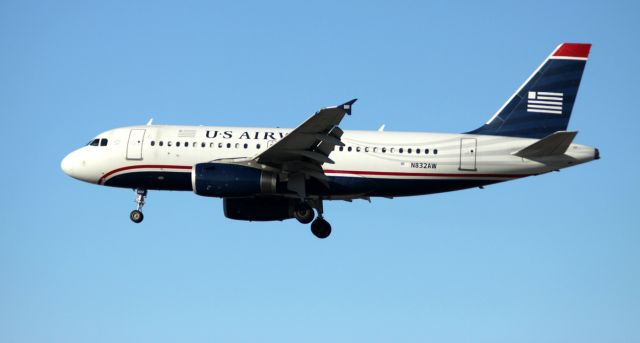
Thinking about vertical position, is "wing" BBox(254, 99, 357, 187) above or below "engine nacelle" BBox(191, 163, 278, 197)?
above

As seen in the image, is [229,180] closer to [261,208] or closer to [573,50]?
[261,208]

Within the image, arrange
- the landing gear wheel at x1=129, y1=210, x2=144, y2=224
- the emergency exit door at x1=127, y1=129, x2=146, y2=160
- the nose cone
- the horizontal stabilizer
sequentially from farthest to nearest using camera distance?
1. the nose cone
2. the landing gear wheel at x1=129, y1=210, x2=144, y2=224
3. the emergency exit door at x1=127, y1=129, x2=146, y2=160
4. the horizontal stabilizer

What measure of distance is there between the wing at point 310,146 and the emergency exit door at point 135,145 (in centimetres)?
619

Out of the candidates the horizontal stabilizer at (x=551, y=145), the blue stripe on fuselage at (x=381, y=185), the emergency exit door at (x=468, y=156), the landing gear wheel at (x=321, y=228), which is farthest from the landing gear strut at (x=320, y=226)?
the horizontal stabilizer at (x=551, y=145)

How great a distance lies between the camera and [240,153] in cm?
4612

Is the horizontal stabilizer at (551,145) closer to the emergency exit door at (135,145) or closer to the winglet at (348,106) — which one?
the winglet at (348,106)

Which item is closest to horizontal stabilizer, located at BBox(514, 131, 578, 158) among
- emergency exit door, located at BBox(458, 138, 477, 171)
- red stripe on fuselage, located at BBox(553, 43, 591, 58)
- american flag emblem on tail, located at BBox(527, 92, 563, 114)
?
emergency exit door, located at BBox(458, 138, 477, 171)

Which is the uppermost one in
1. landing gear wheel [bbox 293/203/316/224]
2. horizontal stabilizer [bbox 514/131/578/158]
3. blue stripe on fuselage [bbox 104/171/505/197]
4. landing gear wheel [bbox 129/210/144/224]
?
horizontal stabilizer [bbox 514/131/578/158]

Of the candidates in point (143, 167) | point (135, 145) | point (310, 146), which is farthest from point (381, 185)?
point (135, 145)

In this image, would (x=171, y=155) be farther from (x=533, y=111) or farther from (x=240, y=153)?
(x=533, y=111)

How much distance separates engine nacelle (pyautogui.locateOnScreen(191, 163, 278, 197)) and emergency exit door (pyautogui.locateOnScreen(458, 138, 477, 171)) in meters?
8.00

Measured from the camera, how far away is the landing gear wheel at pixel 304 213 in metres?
46.2

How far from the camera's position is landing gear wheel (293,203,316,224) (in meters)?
46.2

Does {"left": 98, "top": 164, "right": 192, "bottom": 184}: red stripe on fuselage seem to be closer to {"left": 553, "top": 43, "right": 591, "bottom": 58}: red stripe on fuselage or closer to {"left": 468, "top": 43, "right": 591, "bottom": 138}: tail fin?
{"left": 468, "top": 43, "right": 591, "bottom": 138}: tail fin
